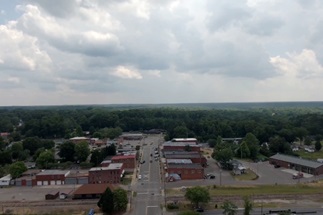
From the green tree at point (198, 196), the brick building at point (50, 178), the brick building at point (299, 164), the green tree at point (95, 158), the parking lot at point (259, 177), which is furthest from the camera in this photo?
the green tree at point (95, 158)

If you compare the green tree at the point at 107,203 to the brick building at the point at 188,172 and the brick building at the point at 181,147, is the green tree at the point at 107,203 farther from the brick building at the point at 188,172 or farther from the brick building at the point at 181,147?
the brick building at the point at 181,147

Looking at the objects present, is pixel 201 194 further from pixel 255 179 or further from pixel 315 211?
pixel 255 179

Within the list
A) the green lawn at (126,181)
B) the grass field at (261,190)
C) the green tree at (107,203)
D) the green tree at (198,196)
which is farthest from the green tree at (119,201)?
the green lawn at (126,181)

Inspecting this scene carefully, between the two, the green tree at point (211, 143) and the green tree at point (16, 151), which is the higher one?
the green tree at point (16, 151)

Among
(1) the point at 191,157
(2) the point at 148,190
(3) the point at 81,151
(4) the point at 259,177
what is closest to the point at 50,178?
(3) the point at 81,151

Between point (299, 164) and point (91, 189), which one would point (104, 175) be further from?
point (299, 164)
